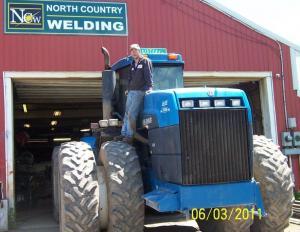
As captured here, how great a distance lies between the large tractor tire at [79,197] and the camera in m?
5.86

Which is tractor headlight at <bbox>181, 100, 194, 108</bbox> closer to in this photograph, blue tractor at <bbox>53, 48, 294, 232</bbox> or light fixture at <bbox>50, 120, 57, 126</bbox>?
blue tractor at <bbox>53, 48, 294, 232</bbox>

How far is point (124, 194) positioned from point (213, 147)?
132 cm

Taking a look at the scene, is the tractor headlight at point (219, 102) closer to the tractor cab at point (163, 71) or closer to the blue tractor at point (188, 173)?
the blue tractor at point (188, 173)

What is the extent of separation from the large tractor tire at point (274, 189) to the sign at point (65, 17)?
277 inches

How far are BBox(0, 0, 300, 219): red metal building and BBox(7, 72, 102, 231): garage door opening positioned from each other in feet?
1.96

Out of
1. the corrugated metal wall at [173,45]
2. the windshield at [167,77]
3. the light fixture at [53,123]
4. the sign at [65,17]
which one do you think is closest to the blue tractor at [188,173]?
the windshield at [167,77]

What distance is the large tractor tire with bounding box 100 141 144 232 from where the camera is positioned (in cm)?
591

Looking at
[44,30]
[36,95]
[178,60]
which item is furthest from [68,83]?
[178,60]

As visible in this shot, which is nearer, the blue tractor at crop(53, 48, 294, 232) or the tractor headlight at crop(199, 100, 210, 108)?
the blue tractor at crop(53, 48, 294, 232)

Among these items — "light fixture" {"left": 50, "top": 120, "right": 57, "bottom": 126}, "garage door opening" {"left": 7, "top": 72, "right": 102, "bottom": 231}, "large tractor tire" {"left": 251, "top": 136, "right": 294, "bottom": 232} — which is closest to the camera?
"large tractor tire" {"left": 251, "top": 136, "right": 294, "bottom": 232}

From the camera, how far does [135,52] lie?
6.81m

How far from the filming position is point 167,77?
759 centimetres

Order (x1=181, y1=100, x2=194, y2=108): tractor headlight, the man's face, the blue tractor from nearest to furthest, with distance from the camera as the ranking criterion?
the blue tractor, (x1=181, y1=100, x2=194, y2=108): tractor headlight, the man's face
